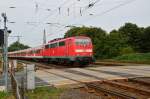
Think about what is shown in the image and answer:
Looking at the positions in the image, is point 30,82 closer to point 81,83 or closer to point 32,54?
point 81,83

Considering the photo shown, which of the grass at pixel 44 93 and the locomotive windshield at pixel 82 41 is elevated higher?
the locomotive windshield at pixel 82 41

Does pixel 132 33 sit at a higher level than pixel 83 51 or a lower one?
higher

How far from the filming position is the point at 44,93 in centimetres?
1636

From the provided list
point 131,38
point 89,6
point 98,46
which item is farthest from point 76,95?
point 131,38

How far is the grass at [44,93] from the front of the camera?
600 inches

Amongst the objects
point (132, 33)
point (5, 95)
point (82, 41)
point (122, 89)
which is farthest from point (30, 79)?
point (132, 33)

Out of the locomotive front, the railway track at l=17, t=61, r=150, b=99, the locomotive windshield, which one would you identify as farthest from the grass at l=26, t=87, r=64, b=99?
the locomotive windshield

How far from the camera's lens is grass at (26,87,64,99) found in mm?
15234

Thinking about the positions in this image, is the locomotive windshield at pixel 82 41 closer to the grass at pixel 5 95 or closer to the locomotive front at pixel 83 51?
the locomotive front at pixel 83 51

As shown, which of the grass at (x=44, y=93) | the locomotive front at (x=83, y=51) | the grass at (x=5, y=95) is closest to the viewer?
the grass at (x=44, y=93)

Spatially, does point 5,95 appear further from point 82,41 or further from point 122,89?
point 82,41

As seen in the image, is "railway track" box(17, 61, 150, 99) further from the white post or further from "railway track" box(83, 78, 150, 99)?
the white post

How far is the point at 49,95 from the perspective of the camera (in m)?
15.6

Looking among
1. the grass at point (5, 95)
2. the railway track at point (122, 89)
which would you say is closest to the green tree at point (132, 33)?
the railway track at point (122, 89)
